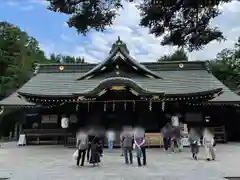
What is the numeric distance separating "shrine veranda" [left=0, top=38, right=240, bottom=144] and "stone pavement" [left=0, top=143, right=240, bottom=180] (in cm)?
572

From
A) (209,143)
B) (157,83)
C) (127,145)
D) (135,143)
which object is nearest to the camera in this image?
(135,143)

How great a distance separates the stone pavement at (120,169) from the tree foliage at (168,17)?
5582 millimetres

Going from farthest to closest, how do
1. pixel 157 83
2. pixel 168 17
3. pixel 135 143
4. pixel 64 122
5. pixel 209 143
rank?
pixel 157 83, pixel 64 122, pixel 209 143, pixel 135 143, pixel 168 17

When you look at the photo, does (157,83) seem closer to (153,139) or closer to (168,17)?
(153,139)

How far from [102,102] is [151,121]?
3.52 metres

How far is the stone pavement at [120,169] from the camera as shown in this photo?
39.3 ft

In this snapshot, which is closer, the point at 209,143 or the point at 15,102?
the point at 209,143

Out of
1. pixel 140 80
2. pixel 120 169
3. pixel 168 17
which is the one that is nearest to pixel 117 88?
pixel 140 80

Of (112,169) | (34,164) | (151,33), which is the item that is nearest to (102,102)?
(34,164)

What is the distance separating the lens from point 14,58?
49.4 metres

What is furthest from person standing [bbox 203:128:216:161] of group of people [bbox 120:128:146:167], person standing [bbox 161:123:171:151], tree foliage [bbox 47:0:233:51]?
tree foliage [bbox 47:0:233:51]

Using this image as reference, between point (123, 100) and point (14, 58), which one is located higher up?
point (14, 58)

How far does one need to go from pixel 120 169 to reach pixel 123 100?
9.72 m

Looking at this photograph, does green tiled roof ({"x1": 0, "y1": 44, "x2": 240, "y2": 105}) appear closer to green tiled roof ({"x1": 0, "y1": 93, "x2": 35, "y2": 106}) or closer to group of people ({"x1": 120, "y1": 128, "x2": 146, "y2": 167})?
green tiled roof ({"x1": 0, "y1": 93, "x2": 35, "y2": 106})
